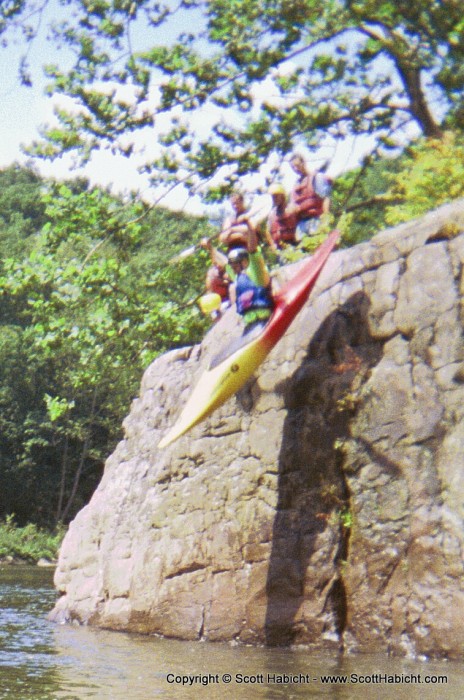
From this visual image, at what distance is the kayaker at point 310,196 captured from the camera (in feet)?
38.5

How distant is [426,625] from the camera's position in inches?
341

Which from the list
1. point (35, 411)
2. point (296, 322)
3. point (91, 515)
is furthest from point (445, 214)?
point (35, 411)

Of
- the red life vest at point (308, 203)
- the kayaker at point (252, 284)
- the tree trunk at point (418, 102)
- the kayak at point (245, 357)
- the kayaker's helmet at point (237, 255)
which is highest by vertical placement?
the tree trunk at point (418, 102)

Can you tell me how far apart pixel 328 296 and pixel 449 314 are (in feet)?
4.64

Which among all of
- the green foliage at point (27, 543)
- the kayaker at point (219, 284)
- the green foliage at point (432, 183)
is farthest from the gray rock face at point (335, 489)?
the green foliage at point (27, 543)

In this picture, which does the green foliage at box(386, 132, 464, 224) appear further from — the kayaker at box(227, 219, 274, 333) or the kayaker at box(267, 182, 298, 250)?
the kayaker at box(227, 219, 274, 333)

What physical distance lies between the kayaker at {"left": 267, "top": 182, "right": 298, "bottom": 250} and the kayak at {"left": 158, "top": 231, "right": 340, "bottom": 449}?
Answer: 143 centimetres

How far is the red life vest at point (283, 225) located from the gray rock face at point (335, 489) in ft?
4.10

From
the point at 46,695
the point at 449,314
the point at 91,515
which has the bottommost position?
the point at 46,695

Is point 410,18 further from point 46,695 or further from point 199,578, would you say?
point 46,695

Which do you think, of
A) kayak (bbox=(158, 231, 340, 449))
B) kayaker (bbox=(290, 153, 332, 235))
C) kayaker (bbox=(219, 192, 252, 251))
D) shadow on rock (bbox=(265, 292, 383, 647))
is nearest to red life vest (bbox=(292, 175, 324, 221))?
kayaker (bbox=(290, 153, 332, 235))

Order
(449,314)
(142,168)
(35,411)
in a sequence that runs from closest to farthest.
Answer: (449,314) < (142,168) < (35,411)

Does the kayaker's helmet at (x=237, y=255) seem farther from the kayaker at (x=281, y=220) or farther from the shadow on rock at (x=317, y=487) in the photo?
the kayaker at (x=281, y=220)

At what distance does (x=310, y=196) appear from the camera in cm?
1179
